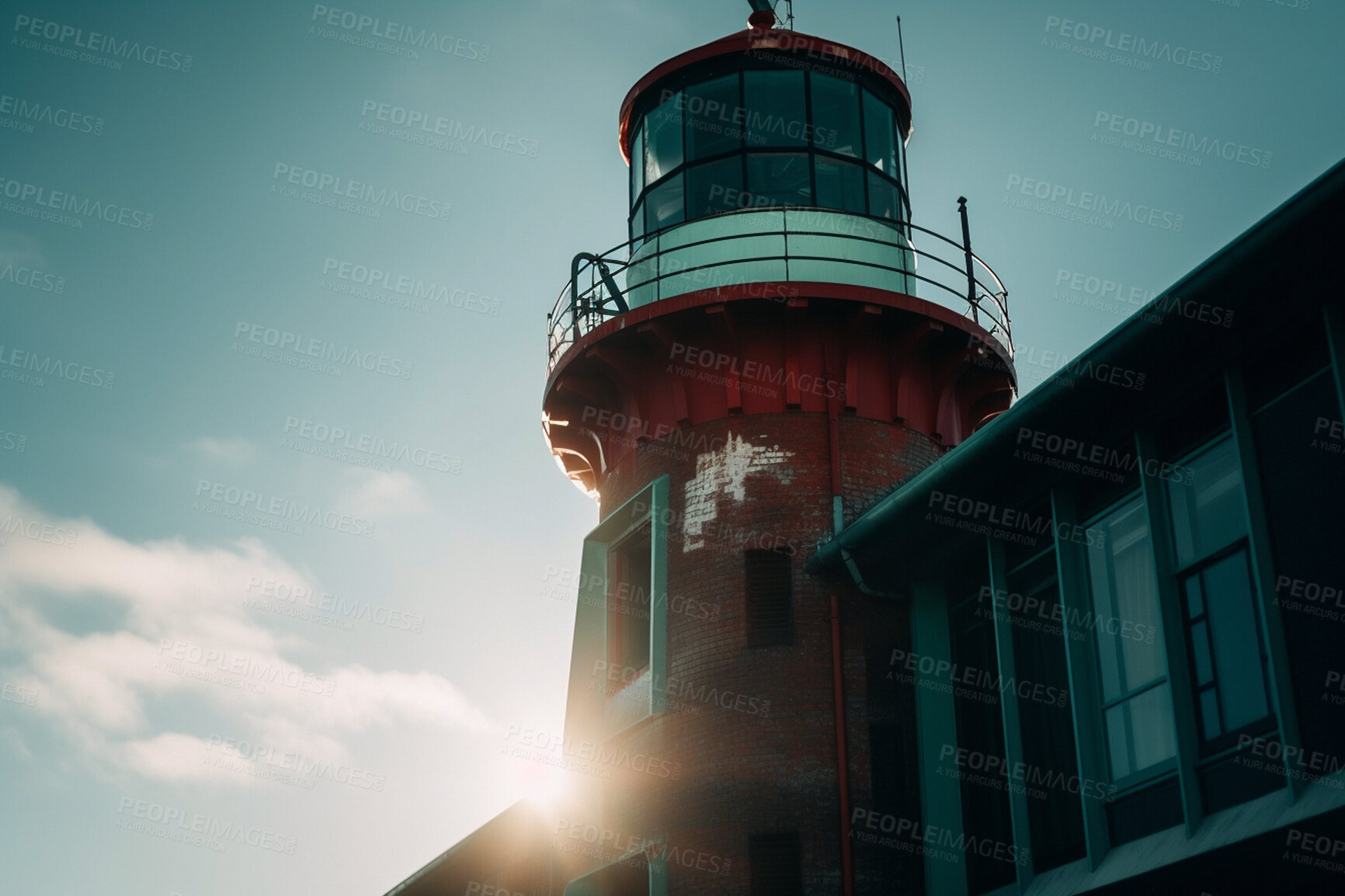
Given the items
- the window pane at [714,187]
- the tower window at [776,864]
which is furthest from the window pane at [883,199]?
the tower window at [776,864]

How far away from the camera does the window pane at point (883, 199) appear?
61.2ft

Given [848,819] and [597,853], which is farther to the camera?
[597,853]

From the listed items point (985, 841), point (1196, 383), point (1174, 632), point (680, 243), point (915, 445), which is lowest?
point (985, 841)

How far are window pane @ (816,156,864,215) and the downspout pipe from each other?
5.62 m

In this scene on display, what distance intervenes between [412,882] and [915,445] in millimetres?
11108

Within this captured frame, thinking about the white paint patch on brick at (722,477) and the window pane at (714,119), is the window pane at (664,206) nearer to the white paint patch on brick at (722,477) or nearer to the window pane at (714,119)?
the window pane at (714,119)

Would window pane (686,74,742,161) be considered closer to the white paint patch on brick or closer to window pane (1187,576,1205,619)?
the white paint patch on brick

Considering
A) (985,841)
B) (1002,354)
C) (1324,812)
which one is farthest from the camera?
(1002,354)

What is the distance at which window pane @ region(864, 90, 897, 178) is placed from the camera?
19.0 m

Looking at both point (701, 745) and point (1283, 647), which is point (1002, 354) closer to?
point (701, 745)

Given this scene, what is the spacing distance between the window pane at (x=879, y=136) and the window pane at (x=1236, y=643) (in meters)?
9.65

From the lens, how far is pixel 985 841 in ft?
44.2

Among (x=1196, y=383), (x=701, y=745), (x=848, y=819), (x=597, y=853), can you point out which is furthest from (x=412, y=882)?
(x=1196, y=383)

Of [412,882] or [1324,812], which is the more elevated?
[412,882]
